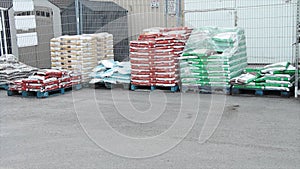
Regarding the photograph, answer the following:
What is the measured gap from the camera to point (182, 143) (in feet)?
17.8

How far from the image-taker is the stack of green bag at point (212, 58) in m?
8.82

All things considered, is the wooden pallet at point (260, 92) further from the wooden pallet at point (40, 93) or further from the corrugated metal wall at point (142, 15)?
the corrugated metal wall at point (142, 15)

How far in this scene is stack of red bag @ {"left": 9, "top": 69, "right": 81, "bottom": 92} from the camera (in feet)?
30.5

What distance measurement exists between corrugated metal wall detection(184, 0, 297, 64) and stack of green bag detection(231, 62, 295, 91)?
2652mm

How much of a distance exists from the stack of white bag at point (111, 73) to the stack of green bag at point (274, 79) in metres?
2.95

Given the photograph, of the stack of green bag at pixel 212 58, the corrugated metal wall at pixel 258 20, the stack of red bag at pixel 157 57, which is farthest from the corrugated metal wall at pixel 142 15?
the stack of green bag at pixel 212 58

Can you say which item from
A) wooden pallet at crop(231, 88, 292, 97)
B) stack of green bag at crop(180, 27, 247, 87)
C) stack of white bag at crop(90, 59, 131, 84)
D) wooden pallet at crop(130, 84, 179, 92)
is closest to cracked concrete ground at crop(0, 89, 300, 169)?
wooden pallet at crop(231, 88, 292, 97)

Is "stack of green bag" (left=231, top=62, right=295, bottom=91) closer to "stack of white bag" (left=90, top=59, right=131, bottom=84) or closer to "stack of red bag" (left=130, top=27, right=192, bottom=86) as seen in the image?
"stack of red bag" (left=130, top=27, right=192, bottom=86)

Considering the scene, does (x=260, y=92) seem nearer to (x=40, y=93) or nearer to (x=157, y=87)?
(x=157, y=87)

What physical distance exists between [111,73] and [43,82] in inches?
72.5

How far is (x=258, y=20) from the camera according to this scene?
40.8 ft

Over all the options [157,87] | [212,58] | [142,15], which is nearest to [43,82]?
[157,87]

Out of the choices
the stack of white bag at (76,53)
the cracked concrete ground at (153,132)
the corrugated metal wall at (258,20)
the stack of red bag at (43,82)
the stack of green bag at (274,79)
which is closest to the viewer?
the cracked concrete ground at (153,132)

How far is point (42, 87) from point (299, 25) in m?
6.04
